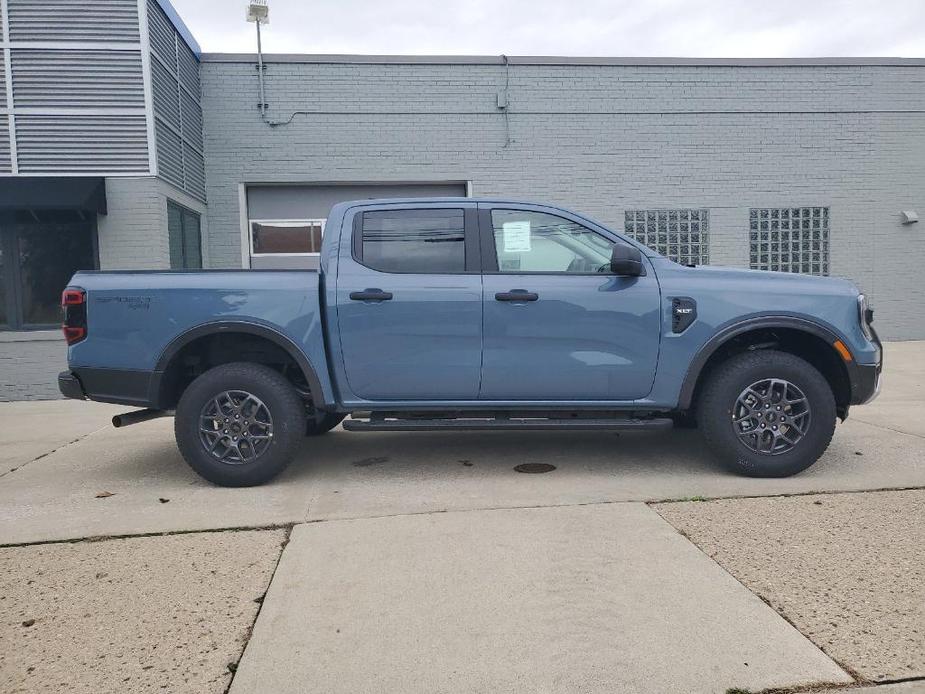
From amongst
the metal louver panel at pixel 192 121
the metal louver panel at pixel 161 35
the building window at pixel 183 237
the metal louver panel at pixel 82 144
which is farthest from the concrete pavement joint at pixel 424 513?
the metal louver panel at pixel 192 121

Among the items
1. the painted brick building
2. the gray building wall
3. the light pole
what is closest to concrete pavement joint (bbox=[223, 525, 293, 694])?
the painted brick building

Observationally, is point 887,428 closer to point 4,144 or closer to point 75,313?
point 75,313

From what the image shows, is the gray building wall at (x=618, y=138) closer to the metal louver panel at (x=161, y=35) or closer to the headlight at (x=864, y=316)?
the metal louver panel at (x=161, y=35)

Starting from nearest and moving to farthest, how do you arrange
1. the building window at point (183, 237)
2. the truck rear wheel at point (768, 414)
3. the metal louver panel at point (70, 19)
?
1. the truck rear wheel at point (768, 414)
2. the metal louver panel at point (70, 19)
3. the building window at point (183, 237)

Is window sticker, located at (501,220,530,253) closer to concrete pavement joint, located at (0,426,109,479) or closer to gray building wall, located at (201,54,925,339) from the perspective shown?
concrete pavement joint, located at (0,426,109,479)

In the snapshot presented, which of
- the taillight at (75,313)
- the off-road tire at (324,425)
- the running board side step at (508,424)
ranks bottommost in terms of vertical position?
the off-road tire at (324,425)

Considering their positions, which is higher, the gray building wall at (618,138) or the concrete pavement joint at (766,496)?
the gray building wall at (618,138)

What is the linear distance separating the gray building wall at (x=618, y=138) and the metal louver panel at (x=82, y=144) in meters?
2.36

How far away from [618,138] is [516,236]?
26.2 ft

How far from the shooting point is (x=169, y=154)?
9.83m

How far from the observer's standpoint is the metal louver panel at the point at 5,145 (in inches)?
353

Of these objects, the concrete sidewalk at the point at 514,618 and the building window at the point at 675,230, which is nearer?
the concrete sidewalk at the point at 514,618

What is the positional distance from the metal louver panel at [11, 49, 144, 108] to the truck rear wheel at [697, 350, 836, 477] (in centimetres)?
818

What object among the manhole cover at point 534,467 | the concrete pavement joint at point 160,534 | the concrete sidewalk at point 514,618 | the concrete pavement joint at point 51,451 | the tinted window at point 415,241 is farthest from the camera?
the concrete pavement joint at point 51,451
